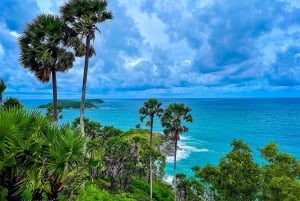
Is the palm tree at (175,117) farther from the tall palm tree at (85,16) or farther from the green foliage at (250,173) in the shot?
the tall palm tree at (85,16)

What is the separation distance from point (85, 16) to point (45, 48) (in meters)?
2.98

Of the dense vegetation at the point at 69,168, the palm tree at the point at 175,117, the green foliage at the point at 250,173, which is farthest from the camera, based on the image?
the palm tree at the point at 175,117

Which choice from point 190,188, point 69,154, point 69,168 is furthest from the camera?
point 190,188

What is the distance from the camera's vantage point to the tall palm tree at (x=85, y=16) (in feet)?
56.5

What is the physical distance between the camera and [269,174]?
635 inches

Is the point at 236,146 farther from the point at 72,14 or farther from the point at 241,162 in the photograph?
the point at 72,14

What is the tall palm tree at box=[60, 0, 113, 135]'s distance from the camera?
1723 cm

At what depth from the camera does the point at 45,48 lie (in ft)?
54.9

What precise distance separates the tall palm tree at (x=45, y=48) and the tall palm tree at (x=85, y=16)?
26.3 inches

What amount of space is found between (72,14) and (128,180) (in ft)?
104

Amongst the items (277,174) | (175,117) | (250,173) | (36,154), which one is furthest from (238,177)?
(175,117)

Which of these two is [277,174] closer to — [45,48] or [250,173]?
[250,173]

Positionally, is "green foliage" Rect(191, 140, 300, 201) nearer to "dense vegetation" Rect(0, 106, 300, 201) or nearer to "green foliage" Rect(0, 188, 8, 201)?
"dense vegetation" Rect(0, 106, 300, 201)

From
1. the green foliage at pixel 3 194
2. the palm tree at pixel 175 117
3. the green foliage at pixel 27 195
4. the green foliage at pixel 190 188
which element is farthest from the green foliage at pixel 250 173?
the palm tree at pixel 175 117
